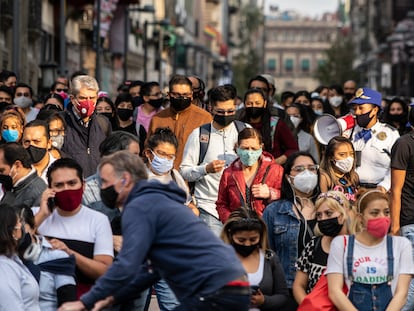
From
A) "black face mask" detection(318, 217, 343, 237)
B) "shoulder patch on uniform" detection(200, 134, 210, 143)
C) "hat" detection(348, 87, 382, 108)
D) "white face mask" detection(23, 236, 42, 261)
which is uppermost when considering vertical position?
"hat" detection(348, 87, 382, 108)

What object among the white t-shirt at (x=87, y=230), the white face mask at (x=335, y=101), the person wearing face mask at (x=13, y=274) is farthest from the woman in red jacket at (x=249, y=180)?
the white face mask at (x=335, y=101)

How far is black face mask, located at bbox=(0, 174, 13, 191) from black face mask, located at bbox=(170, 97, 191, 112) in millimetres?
4264

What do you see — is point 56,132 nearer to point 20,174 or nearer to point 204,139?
point 204,139

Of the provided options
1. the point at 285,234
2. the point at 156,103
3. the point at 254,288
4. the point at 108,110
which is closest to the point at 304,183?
the point at 285,234

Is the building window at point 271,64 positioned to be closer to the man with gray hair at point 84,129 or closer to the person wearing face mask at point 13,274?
the man with gray hair at point 84,129

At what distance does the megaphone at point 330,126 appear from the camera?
13680mm

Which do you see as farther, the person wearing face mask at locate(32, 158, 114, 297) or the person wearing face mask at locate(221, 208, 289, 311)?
the person wearing face mask at locate(221, 208, 289, 311)

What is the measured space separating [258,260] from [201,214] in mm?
3348

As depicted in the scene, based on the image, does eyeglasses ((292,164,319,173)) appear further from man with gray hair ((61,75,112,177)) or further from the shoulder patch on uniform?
man with gray hair ((61,75,112,177))

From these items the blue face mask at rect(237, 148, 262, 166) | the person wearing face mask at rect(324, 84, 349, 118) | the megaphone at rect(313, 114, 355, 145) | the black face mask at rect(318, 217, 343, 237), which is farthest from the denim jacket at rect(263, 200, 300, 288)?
the person wearing face mask at rect(324, 84, 349, 118)

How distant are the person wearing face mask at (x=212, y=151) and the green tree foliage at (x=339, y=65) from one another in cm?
8428

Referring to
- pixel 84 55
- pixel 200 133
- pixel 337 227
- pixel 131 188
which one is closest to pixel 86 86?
pixel 200 133

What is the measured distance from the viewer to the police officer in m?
12.4

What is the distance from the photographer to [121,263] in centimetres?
681
